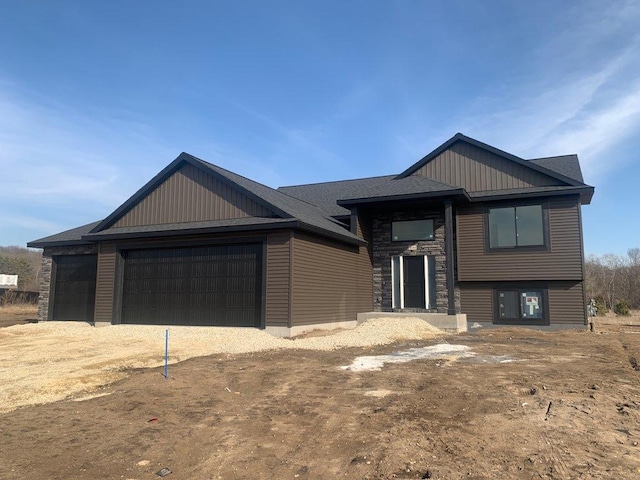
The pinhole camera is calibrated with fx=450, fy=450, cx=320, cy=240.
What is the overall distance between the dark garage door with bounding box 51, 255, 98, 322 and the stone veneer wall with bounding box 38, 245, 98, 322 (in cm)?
23

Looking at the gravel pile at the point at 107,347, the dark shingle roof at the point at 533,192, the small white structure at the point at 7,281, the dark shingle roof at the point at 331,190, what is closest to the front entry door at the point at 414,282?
the gravel pile at the point at 107,347

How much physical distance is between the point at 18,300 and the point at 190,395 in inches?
1539

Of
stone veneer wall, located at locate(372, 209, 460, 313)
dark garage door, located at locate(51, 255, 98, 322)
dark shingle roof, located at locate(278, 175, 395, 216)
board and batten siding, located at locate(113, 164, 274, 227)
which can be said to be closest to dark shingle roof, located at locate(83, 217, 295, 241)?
board and batten siding, located at locate(113, 164, 274, 227)

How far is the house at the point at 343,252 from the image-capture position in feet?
49.6

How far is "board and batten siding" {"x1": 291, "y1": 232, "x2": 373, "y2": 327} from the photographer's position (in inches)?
580

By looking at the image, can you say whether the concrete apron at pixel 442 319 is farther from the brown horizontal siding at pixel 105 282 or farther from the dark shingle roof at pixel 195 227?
the brown horizontal siding at pixel 105 282

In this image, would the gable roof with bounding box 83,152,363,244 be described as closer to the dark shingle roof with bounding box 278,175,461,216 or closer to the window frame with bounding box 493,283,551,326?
the dark shingle roof with bounding box 278,175,461,216

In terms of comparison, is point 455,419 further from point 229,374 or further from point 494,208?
point 494,208

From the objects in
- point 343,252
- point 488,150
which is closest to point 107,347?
point 343,252

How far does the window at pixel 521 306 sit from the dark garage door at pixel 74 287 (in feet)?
55.9

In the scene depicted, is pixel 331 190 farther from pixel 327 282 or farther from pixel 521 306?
pixel 521 306

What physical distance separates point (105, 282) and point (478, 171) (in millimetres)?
15766

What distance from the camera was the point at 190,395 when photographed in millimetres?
6941

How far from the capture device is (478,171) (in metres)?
19.1
